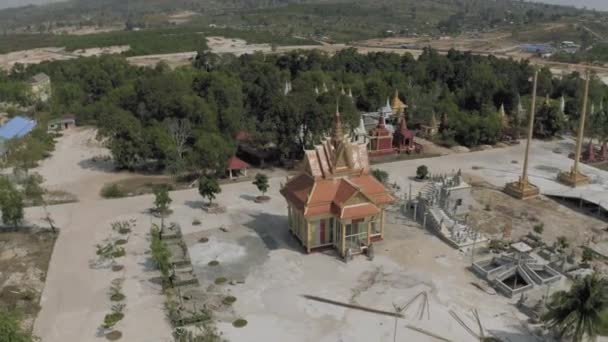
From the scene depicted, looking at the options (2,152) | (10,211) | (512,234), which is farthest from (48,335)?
(2,152)

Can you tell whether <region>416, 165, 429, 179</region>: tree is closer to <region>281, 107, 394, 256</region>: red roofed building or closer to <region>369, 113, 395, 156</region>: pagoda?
<region>369, 113, 395, 156</region>: pagoda

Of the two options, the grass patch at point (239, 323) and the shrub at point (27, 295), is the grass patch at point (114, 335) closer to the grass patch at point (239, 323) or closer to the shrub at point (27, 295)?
the grass patch at point (239, 323)

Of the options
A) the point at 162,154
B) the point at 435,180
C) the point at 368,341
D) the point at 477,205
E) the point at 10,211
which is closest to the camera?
the point at 368,341

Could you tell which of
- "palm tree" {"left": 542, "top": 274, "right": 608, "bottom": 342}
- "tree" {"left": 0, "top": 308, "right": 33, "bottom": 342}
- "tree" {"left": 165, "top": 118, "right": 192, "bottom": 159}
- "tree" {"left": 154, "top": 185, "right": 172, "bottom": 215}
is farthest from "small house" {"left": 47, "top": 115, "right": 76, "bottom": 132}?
"palm tree" {"left": 542, "top": 274, "right": 608, "bottom": 342}

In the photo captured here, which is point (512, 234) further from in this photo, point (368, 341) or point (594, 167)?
point (594, 167)

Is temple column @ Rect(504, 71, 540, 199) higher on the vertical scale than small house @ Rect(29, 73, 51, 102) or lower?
lower
